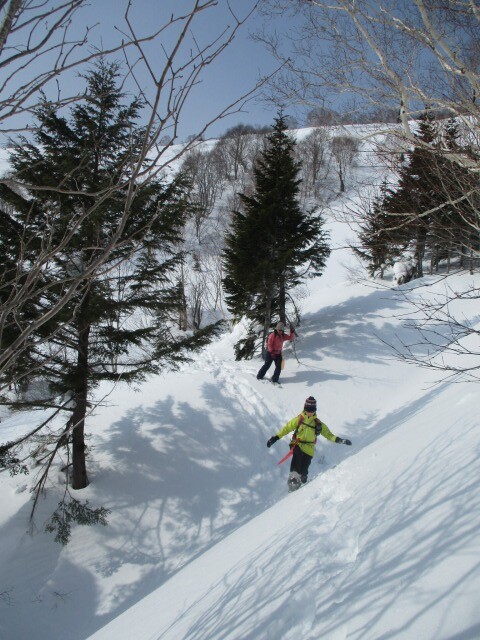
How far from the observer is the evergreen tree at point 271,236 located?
32.4 ft

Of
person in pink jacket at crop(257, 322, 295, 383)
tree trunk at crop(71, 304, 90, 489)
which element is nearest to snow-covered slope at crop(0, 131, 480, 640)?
tree trunk at crop(71, 304, 90, 489)

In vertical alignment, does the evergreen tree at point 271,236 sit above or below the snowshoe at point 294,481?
above

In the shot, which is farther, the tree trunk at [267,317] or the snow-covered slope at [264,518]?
the tree trunk at [267,317]

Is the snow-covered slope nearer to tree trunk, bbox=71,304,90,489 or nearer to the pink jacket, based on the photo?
tree trunk, bbox=71,304,90,489

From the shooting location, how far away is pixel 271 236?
10273 mm

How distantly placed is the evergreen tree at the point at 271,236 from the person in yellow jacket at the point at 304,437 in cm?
497

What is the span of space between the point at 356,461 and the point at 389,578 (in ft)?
9.62

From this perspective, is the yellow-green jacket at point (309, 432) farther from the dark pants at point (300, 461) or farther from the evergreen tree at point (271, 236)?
the evergreen tree at point (271, 236)

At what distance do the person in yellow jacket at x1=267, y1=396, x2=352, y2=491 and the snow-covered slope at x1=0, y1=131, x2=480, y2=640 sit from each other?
1.53 feet

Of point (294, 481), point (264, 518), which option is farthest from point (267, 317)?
point (264, 518)

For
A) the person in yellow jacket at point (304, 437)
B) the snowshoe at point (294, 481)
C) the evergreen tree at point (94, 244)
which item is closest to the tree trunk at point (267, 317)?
the evergreen tree at point (94, 244)

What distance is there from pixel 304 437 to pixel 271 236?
6605 millimetres

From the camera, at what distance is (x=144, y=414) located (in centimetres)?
836

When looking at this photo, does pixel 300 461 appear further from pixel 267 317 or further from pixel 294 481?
pixel 267 317
